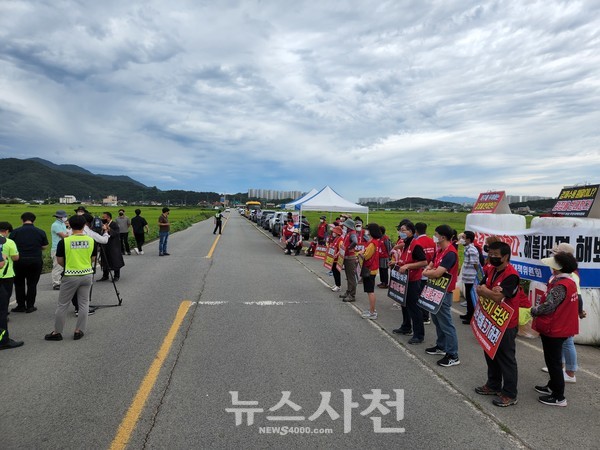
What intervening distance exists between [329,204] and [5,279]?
14657 mm

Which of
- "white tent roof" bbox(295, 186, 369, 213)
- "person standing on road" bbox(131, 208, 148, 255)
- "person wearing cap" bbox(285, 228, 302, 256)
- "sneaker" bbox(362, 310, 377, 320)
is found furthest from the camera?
"white tent roof" bbox(295, 186, 369, 213)

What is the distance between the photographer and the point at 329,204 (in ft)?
62.9

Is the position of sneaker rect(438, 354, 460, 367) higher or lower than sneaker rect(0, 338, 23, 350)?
higher

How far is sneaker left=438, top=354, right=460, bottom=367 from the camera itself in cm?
503

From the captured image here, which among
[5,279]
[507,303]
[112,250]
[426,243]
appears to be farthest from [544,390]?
[112,250]

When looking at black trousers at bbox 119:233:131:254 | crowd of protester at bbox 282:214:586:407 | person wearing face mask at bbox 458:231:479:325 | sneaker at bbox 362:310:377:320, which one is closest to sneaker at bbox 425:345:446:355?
crowd of protester at bbox 282:214:586:407

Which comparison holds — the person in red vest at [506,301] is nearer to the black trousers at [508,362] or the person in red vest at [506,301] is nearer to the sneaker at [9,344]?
the black trousers at [508,362]

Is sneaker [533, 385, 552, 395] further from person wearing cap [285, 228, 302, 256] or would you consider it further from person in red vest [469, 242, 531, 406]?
person wearing cap [285, 228, 302, 256]

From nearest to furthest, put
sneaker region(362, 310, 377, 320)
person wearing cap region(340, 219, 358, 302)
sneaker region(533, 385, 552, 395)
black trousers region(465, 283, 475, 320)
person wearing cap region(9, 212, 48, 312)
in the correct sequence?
sneaker region(533, 385, 552, 395), black trousers region(465, 283, 475, 320), person wearing cap region(9, 212, 48, 312), sneaker region(362, 310, 377, 320), person wearing cap region(340, 219, 358, 302)

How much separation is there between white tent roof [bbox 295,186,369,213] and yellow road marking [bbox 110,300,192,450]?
13.4m

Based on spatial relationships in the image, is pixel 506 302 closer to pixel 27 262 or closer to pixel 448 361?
pixel 448 361

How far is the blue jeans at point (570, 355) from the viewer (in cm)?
461

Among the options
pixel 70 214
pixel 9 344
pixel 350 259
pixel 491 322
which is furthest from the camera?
pixel 70 214

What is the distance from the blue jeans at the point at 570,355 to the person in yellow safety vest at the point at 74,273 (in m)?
6.55
